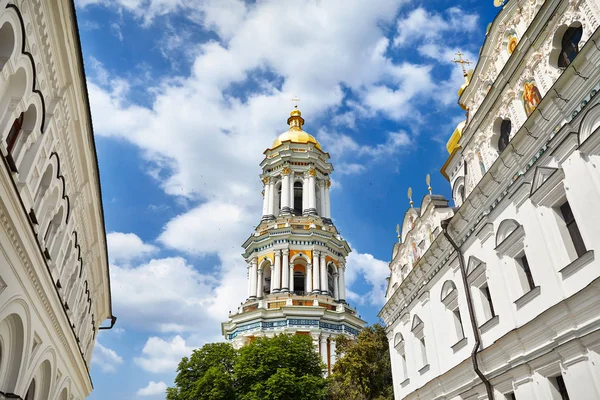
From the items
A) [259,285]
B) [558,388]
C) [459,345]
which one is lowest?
[558,388]

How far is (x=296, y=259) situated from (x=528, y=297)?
1087 inches

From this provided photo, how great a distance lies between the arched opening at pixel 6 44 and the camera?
7.24 metres

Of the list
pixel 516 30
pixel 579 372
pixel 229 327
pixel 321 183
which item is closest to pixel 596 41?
pixel 516 30

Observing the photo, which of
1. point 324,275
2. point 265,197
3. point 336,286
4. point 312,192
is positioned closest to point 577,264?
point 324,275

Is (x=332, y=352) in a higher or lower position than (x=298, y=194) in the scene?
lower

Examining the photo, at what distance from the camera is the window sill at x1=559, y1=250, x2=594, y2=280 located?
9429mm

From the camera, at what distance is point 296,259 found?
38.3 meters

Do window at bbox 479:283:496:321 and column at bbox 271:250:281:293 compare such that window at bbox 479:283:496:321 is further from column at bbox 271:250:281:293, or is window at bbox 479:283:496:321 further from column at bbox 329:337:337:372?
column at bbox 271:250:281:293

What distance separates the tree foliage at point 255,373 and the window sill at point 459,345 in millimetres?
12056

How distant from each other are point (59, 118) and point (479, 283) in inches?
450

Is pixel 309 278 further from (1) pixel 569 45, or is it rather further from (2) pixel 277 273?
(1) pixel 569 45

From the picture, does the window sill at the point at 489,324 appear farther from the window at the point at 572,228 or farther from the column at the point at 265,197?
the column at the point at 265,197

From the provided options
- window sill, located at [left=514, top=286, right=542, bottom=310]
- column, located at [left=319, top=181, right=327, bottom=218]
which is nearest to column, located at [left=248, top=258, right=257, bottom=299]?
column, located at [left=319, top=181, right=327, bottom=218]

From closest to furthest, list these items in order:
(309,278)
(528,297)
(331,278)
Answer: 1. (528,297)
2. (309,278)
3. (331,278)
